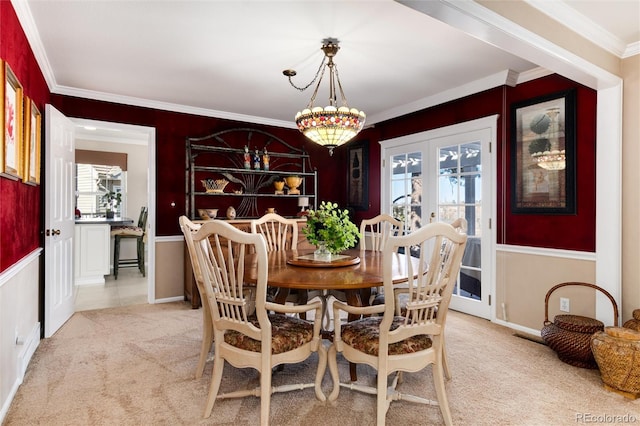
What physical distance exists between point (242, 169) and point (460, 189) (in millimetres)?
2728

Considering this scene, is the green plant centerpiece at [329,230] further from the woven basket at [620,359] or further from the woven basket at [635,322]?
the woven basket at [635,322]

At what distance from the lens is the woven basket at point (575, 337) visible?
8.59 feet

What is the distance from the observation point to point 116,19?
251cm

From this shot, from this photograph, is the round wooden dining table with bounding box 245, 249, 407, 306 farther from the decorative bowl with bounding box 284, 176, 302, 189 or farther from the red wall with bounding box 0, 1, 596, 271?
the decorative bowl with bounding box 284, 176, 302, 189

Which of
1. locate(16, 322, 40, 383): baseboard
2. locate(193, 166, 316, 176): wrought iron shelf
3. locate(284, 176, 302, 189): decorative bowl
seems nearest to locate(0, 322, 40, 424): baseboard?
locate(16, 322, 40, 383): baseboard

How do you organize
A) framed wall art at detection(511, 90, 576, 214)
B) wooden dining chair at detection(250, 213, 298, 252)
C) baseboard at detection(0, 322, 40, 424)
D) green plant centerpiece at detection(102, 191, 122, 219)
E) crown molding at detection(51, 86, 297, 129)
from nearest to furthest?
baseboard at detection(0, 322, 40, 424) → framed wall art at detection(511, 90, 576, 214) → wooden dining chair at detection(250, 213, 298, 252) → crown molding at detection(51, 86, 297, 129) → green plant centerpiece at detection(102, 191, 122, 219)

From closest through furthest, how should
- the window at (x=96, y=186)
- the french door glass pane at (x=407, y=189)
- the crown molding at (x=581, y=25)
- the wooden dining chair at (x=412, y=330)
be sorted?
the wooden dining chair at (x=412, y=330)
the crown molding at (x=581, y=25)
the french door glass pane at (x=407, y=189)
the window at (x=96, y=186)

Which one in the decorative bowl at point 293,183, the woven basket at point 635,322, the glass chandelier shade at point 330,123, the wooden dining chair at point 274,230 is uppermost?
the glass chandelier shade at point 330,123

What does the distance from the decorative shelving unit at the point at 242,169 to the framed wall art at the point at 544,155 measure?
106 inches

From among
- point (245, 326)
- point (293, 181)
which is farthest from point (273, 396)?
point (293, 181)

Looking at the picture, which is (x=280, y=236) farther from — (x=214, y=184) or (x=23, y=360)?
(x=23, y=360)

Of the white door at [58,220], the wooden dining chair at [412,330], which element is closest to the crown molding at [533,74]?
the wooden dining chair at [412,330]

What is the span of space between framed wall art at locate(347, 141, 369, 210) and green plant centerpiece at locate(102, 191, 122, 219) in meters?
4.50

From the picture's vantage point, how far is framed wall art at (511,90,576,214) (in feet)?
10.4
